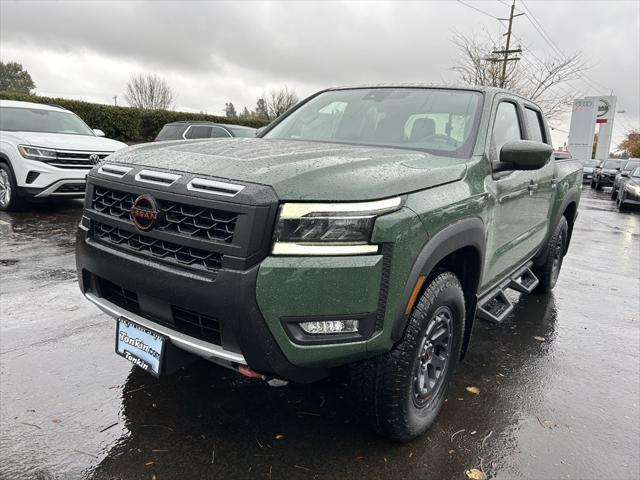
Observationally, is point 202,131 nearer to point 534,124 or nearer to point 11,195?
point 11,195

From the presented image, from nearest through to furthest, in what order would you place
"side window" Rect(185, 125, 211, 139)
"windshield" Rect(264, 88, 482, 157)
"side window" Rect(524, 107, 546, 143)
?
1. "windshield" Rect(264, 88, 482, 157)
2. "side window" Rect(524, 107, 546, 143)
3. "side window" Rect(185, 125, 211, 139)

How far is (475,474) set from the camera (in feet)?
7.97

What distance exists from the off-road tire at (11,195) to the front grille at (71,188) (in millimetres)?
641

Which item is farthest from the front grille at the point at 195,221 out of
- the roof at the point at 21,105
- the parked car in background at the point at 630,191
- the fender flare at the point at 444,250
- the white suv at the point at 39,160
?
the parked car in background at the point at 630,191

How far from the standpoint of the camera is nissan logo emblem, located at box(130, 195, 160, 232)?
2230mm

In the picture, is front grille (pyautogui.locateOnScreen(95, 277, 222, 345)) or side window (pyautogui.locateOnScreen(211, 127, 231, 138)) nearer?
front grille (pyautogui.locateOnScreen(95, 277, 222, 345))

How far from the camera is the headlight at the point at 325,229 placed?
2.02 metres

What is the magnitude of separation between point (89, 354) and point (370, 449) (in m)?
2.02

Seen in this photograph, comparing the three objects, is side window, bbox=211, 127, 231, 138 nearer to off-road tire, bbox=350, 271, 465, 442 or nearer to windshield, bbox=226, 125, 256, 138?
windshield, bbox=226, 125, 256, 138

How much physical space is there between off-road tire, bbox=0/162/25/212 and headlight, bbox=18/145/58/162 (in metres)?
0.42

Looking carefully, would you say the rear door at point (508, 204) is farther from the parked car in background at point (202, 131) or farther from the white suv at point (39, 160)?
the parked car in background at point (202, 131)

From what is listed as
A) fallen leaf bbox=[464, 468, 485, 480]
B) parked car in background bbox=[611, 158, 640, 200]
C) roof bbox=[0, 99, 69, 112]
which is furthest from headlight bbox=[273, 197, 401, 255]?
parked car in background bbox=[611, 158, 640, 200]

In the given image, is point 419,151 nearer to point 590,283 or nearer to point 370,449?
point 370,449

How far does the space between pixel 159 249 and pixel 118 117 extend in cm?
2212
